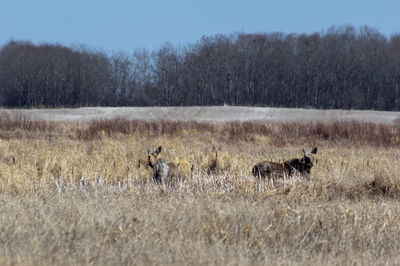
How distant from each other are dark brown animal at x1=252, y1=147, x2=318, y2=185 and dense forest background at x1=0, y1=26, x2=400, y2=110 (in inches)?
1692

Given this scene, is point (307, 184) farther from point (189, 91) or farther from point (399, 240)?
point (189, 91)

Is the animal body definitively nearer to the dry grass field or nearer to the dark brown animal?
the dry grass field

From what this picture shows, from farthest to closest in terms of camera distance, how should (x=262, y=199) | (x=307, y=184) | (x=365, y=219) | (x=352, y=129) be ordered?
(x=352, y=129), (x=307, y=184), (x=262, y=199), (x=365, y=219)

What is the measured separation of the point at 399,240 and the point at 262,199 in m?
2.26

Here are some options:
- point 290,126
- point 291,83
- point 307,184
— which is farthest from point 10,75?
point 307,184

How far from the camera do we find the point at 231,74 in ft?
180

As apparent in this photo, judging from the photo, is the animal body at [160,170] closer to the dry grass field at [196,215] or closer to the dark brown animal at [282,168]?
the dry grass field at [196,215]

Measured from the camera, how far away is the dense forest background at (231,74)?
53.3 meters

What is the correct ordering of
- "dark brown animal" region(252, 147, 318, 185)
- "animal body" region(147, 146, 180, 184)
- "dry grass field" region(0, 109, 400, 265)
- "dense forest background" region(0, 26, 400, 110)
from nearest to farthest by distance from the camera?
"dry grass field" region(0, 109, 400, 265) → "animal body" region(147, 146, 180, 184) → "dark brown animal" region(252, 147, 318, 185) → "dense forest background" region(0, 26, 400, 110)

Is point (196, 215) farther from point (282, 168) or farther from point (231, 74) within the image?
point (231, 74)

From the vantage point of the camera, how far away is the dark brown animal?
9.30 metres

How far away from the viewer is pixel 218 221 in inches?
238

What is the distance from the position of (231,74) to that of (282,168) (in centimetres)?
4573

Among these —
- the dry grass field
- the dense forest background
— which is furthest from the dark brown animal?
the dense forest background
